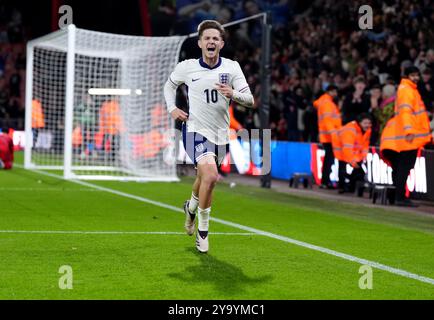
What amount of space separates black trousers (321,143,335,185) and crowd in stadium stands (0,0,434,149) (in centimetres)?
64

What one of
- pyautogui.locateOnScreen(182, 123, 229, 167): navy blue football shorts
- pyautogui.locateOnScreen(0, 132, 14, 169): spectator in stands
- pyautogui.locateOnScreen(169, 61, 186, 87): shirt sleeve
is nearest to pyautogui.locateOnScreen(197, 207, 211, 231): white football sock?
pyautogui.locateOnScreen(182, 123, 229, 167): navy blue football shorts

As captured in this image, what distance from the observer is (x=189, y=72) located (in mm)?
9500

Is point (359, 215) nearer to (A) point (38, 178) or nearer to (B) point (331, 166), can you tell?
(B) point (331, 166)

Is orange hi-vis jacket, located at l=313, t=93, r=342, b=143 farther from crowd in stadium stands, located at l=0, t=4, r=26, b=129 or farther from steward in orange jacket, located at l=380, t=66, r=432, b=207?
A: crowd in stadium stands, located at l=0, t=4, r=26, b=129

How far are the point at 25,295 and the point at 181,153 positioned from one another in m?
16.4

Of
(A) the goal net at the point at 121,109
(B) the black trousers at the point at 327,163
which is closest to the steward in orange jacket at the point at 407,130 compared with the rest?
(B) the black trousers at the point at 327,163

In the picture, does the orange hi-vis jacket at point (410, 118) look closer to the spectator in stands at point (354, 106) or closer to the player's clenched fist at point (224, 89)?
the spectator in stands at point (354, 106)

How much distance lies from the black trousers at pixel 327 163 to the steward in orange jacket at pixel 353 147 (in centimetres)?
22

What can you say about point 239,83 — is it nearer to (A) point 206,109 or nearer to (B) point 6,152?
(A) point 206,109

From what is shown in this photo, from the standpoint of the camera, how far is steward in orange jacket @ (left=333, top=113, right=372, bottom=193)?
18.2 metres

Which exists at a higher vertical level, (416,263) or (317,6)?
(317,6)

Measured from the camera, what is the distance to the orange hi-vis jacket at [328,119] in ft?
62.1

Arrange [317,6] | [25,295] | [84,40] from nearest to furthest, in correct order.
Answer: [25,295], [84,40], [317,6]

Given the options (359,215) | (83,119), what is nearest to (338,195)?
(359,215)
